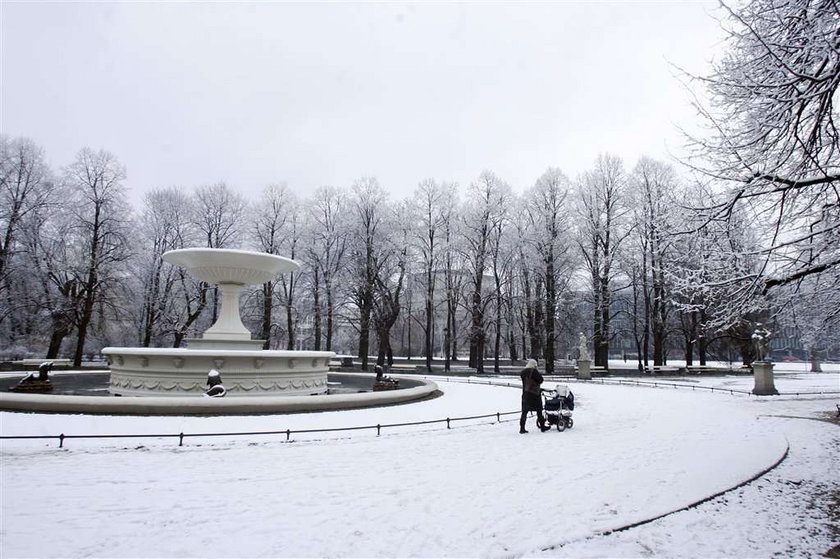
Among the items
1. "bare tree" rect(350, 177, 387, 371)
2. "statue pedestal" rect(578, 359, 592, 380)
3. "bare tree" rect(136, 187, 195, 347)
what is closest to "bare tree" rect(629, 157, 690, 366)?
"statue pedestal" rect(578, 359, 592, 380)

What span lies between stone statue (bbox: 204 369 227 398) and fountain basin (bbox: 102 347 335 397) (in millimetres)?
971

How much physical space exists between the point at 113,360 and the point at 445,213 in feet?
89.6

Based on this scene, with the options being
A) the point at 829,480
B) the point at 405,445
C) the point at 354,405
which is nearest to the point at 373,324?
the point at 354,405

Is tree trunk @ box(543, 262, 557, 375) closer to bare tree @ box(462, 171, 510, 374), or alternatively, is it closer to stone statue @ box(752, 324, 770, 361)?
bare tree @ box(462, 171, 510, 374)

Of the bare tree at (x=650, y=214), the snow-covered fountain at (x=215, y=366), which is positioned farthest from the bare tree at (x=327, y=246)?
the bare tree at (x=650, y=214)

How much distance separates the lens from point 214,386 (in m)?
13.2

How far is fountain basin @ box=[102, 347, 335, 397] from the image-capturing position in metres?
14.4

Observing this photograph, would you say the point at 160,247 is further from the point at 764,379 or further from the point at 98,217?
the point at 764,379

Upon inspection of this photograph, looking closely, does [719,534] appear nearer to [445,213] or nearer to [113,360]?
[113,360]

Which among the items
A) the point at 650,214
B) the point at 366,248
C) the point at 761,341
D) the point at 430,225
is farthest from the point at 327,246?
the point at 761,341

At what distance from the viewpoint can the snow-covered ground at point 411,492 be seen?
4.89 meters

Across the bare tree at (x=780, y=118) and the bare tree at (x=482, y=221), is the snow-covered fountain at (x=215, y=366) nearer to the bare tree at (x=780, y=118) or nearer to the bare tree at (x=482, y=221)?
the bare tree at (x=780, y=118)

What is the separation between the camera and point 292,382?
1595 centimetres

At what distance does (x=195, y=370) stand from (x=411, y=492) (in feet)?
34.1
